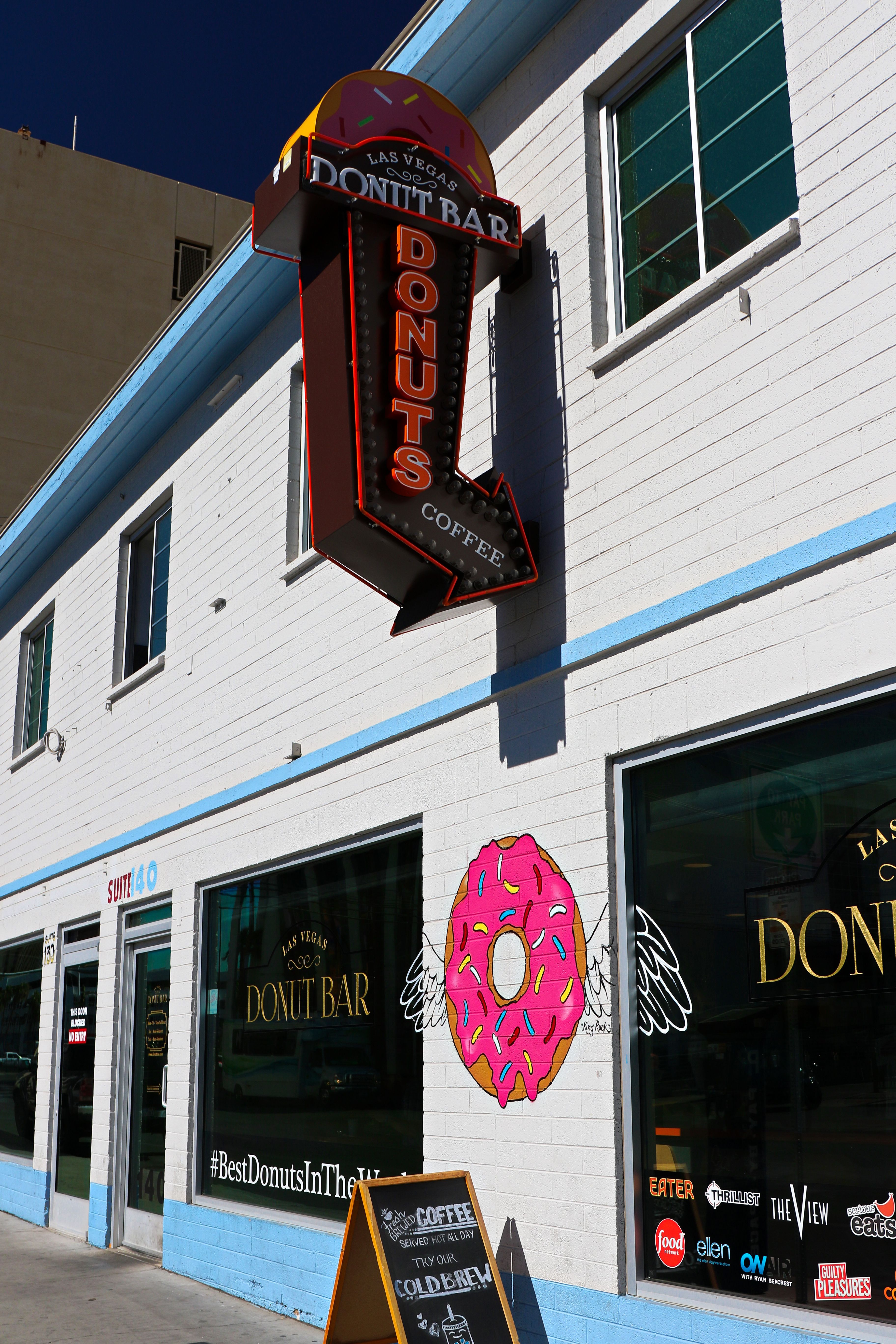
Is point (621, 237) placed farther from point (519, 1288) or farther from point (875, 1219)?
point (519, 1288)

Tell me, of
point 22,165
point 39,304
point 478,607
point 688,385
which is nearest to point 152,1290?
point 478,607

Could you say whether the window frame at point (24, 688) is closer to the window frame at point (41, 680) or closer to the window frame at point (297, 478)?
the window frame at point (41, 680)

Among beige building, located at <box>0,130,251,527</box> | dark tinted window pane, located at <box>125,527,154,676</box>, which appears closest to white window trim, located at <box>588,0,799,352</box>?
dark tinted window pane, located at <box>125,527,154,676</box>

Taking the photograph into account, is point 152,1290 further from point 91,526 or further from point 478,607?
point 91,526

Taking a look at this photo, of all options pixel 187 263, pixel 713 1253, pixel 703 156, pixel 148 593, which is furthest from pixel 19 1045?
pixel 187 263

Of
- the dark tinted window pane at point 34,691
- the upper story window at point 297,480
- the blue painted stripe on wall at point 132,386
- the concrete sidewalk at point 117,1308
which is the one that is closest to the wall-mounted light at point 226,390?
the blue painted stripe on wall at point 132,386

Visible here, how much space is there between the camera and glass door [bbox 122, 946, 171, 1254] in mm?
9836

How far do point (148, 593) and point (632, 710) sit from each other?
7.43 metres

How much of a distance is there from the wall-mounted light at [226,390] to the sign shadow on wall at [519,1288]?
22.2 ft

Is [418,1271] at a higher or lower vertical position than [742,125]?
lower

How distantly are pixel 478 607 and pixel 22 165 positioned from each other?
1791cm

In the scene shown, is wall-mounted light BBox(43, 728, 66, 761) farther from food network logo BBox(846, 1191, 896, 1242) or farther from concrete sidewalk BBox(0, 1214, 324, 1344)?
food network logo BBox(846, 1191, 896, 1242)

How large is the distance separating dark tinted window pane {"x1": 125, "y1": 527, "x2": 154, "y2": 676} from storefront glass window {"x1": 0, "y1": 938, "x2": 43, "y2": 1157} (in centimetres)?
Result: 362

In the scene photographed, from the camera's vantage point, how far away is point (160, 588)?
1162 centimetres
